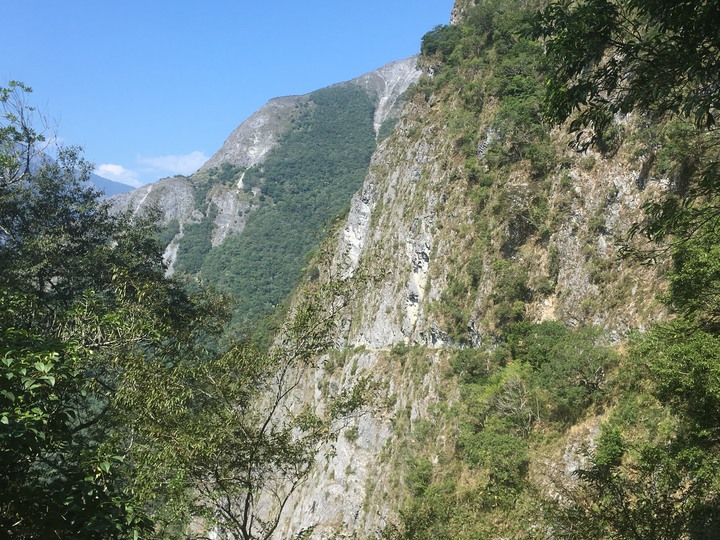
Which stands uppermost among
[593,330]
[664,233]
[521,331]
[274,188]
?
[274,188]

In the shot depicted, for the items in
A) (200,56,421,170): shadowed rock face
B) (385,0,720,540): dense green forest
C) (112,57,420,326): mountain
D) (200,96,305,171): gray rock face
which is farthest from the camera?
(200,56,421,170): shadowed rock face

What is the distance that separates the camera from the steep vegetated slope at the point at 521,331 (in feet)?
29.3

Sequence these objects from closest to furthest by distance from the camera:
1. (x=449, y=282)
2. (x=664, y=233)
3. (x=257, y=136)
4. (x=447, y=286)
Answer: (x=664, y=233), (x=449, y=282), (x=447, y=286), (x=257, y=136)

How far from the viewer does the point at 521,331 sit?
23.7m

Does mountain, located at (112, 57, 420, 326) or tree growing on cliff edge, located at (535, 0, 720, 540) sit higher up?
mountain, located at (112, 57, 420, 326)

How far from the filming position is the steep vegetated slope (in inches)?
352

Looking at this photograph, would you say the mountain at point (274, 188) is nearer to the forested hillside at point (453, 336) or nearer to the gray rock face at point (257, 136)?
the gray rock face at point (257, 136)

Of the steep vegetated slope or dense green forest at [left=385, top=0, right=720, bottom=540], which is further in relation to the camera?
the steep vegetated slope

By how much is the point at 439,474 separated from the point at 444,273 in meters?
15.4

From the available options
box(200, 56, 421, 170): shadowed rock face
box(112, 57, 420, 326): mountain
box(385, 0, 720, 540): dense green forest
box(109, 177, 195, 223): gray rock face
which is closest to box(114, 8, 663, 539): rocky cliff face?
box(385, 0, 720, 540): dense green forest

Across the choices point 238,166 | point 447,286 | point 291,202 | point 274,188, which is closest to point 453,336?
point 447,286

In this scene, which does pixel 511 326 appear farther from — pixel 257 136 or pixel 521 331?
pixel 257 136

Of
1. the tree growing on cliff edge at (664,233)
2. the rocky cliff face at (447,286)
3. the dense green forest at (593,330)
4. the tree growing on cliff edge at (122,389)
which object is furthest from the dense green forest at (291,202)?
the tree growing on cliff edge at (664,233)

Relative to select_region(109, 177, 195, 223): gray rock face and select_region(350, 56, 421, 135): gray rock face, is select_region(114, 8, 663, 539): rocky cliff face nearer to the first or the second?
select_region(109, 177, 195, 223): gray rock face
